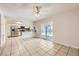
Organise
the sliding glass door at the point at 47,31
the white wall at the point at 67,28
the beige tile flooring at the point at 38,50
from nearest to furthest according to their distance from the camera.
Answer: the beige tile flooring at the point at 38,50 < the white wall at the point at 67,28 < the sliding glass door at the point at 47,31

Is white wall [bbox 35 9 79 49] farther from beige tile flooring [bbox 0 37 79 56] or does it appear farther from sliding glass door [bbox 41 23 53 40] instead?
sliding glass door [bbox 41 23 53 40]

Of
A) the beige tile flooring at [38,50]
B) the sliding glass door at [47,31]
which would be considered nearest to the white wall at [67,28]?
the beige tile flooring at [38,50]

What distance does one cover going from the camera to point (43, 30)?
7.85 metres

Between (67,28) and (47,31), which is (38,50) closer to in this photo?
(67,28)

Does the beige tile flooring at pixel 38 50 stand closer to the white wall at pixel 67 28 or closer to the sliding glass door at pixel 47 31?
the white wall at pixel 67 28

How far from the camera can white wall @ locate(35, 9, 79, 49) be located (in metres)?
4.63

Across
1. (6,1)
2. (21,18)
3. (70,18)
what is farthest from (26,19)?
(6,1)

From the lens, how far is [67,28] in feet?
17.0

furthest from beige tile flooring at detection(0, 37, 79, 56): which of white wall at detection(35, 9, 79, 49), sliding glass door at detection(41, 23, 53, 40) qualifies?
sliding glass door at detection(41, 23, 53, 40)

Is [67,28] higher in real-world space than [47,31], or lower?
higher

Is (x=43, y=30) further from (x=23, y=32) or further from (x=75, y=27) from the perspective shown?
(x=75, y=27)

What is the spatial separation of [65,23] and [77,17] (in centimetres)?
91

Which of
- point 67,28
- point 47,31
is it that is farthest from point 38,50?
point 47,31

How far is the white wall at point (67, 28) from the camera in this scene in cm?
463
